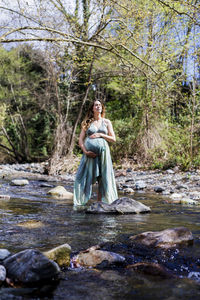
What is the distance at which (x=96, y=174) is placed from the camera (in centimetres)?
600

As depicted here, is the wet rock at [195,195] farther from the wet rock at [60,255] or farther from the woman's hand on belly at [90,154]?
the wet rock at [60,255]

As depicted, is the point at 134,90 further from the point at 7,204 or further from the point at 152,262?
the point at 152,262

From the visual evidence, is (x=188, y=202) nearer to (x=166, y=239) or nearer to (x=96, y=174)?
(x=96, y=174)

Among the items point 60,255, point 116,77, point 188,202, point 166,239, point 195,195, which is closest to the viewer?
point 60,255

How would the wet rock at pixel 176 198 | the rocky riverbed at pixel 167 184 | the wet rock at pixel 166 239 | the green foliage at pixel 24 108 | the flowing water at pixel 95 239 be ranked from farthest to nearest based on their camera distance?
1. the green foliage at pixel 24 108
2. the rocky riverbed at pixel 167 184
3. the wet rock at pixel 176 198
4. the wet rock at pixel 166 239
5. the flowing water at pixel 95 239

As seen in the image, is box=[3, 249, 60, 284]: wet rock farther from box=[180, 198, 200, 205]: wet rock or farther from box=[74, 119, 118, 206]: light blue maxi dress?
box=[180, 198, 200, 205]: wet rock

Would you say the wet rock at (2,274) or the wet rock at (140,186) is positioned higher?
the wet rock at (2,274)

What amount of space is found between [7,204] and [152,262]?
3.84 metres

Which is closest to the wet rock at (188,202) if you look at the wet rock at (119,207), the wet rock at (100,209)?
the wet rock at (119,207)

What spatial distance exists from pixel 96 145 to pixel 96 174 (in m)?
0.58

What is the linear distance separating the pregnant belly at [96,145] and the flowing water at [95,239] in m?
1.20

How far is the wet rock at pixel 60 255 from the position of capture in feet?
8.71

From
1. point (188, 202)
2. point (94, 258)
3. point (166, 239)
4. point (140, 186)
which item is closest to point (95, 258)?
point (94, 258)

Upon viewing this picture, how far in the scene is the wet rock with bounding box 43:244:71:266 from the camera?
104 inches
